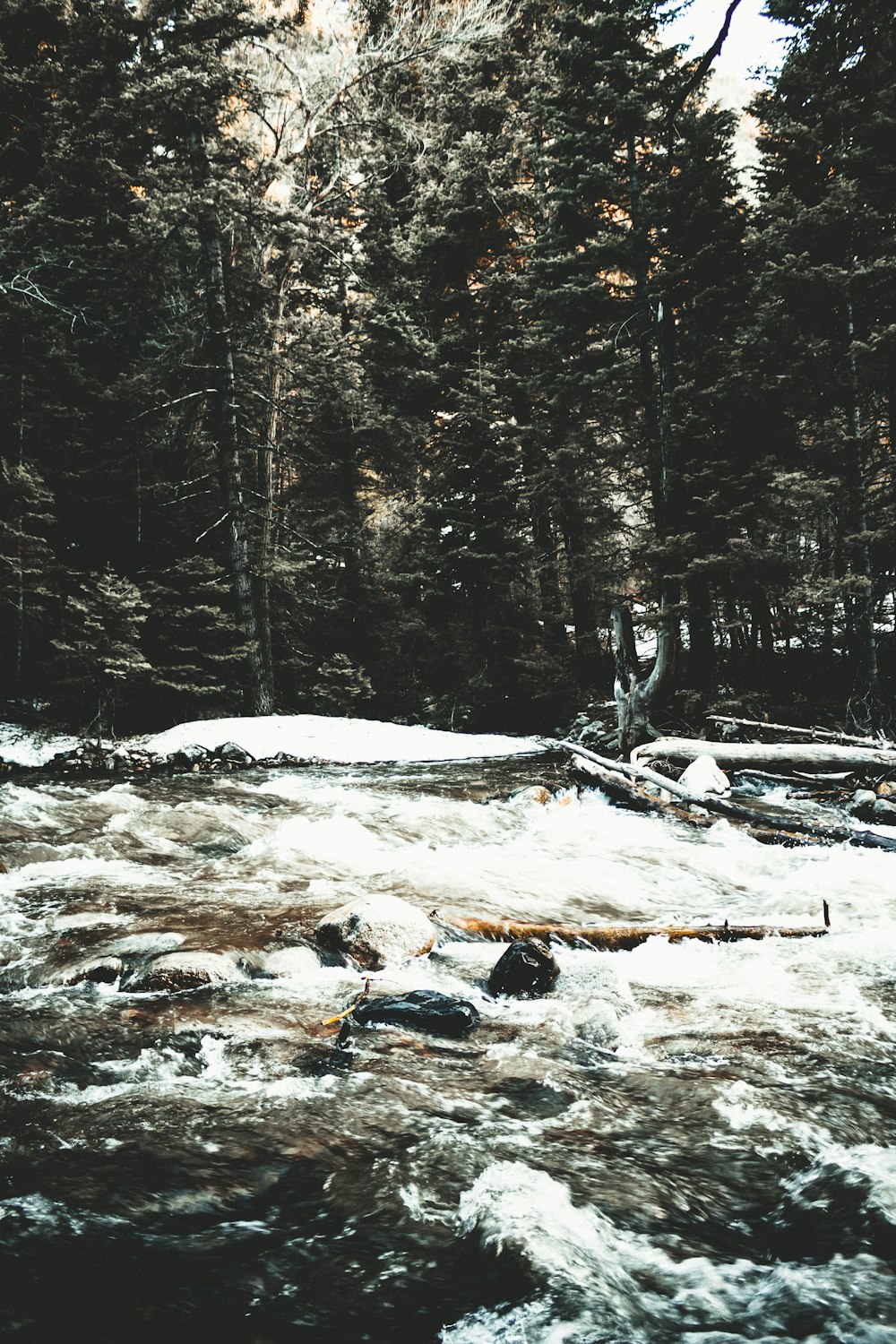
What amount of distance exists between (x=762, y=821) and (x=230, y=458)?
532 inches

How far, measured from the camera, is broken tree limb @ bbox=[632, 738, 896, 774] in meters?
7.78

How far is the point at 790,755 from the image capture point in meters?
8.19

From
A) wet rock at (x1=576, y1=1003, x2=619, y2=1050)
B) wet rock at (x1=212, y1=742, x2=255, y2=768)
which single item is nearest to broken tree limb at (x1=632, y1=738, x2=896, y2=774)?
wet rock at (x1=576, y1=1003, x2=619, y2=1050)

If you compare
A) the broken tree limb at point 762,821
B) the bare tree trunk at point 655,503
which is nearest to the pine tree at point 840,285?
the bare tree trunk at point 655,503

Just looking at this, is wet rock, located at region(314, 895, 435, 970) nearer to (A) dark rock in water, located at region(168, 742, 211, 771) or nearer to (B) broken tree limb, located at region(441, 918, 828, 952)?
(B) broken tree limb, located at region(441, 918, 828, 952)

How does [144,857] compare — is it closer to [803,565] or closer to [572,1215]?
[572,1215]

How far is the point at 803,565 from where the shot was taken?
37.9 ft

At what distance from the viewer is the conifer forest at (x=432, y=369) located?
38.6ft

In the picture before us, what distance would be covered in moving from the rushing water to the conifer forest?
27.4 feet

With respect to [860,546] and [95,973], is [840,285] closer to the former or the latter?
[860,546]

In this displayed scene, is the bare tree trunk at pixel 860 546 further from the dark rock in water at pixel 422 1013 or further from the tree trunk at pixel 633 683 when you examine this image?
the dark rock in water at pixel 422 1013

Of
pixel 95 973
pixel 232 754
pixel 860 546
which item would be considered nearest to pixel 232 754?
pixel 232 754

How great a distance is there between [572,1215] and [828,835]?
5250mm

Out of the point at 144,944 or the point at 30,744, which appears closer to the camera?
the point at 144,944
